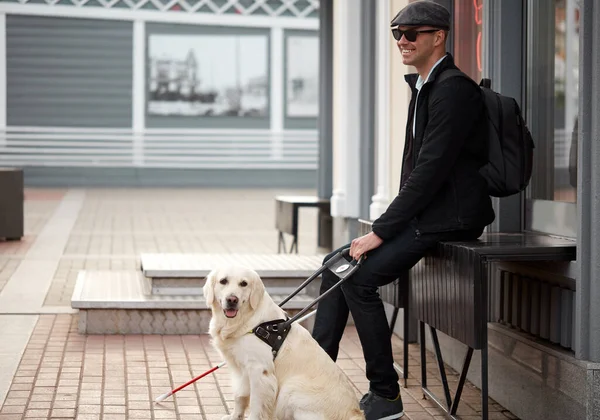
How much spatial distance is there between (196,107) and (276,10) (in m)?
3.26

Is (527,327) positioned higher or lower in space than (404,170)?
lower

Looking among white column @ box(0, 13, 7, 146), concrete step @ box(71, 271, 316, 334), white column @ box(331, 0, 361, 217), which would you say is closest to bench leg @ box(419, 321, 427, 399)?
concrete step @ box(71, 271, 316, 334)

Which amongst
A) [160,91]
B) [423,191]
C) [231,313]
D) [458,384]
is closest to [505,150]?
[423,191]

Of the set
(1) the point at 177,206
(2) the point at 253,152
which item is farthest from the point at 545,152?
(2) the point at 253,152

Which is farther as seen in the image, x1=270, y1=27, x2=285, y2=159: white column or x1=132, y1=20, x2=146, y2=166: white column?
x1=270, y1=27, x2=285, y2=159: white column

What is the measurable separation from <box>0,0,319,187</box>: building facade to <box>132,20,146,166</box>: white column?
0.03 meters

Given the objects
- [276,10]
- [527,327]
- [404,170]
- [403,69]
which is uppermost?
[276,10]

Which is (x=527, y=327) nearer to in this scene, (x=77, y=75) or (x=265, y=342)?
A: (x=265, y=342)

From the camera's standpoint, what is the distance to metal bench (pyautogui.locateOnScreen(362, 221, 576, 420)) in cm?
468

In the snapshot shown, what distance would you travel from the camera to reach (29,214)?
1753cm

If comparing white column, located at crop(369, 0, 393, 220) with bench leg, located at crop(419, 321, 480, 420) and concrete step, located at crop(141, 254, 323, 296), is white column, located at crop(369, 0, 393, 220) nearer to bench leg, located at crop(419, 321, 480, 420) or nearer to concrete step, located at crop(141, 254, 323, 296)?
concrete step, located at crop(141, 254, 323, 296)

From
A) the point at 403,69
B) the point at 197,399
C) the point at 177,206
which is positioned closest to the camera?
the point at 197,399

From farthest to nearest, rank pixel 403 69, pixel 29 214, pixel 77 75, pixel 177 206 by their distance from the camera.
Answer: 1. pixel 77 75
2. pixel 177 206
3. pixel 29 214
4. pixel 403 69

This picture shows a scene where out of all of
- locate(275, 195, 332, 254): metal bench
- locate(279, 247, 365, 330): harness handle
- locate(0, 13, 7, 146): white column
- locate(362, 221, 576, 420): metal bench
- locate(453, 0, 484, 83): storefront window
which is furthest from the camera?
locate(0, 13, 7, 146): white column
